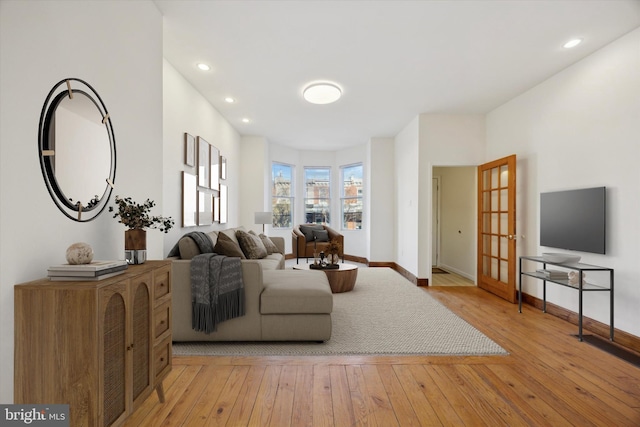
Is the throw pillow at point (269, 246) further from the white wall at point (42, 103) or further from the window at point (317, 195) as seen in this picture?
the white wall at point (42, 103)

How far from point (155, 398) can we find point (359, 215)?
22.1 feet

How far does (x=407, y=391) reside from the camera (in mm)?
2113

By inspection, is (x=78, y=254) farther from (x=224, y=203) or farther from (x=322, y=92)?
(x=224, y=203)

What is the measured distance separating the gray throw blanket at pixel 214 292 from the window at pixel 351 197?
5.81 metres

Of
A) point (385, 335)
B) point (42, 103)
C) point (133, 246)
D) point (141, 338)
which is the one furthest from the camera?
point (385, 335)

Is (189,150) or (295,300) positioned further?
(189,150)

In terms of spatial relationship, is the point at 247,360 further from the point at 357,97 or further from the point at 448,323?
the point at 357,97

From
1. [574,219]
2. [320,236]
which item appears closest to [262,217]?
[320,236]

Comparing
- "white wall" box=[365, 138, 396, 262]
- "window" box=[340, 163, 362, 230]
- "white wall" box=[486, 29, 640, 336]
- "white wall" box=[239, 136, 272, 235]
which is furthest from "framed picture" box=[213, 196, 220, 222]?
"white wall" box=[486, 29, 640, 336]

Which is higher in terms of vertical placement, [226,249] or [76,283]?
[76,283]

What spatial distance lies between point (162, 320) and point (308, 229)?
573 cm

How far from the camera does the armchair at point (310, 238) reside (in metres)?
7.04

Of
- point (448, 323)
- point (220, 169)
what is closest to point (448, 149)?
point (448, 323)

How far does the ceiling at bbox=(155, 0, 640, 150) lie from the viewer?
2.62m
